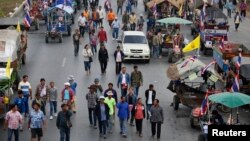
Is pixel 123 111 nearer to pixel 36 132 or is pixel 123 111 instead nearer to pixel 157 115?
pixel 157 115

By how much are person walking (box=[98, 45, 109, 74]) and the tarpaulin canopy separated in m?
3.72

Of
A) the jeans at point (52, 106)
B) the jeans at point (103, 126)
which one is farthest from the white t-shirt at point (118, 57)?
the jeans at point (103, 126)

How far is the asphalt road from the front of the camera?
24531 millimetres

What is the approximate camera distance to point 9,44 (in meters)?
31.8

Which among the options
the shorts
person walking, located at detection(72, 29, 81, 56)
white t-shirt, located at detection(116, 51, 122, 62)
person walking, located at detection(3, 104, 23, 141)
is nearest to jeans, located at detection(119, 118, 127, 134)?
the shorts

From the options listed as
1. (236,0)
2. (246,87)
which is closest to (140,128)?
(246,87)

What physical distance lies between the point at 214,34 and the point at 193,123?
53.6ft

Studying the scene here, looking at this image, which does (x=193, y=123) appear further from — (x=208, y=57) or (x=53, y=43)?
(x=53, y=43)

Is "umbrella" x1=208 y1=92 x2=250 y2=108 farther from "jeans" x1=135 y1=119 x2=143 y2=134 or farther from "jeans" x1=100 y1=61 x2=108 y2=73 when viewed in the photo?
"jeans" x1=100 y1=61 x2=108 y2=73

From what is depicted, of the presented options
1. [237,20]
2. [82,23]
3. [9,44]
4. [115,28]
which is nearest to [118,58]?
[9,44]

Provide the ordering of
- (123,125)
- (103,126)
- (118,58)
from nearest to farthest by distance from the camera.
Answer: (103,126), (123,125), (118,58)

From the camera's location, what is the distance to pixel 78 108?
27781mm

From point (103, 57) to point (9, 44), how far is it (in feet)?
A: 14.5

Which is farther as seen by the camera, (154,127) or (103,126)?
(154,127)
